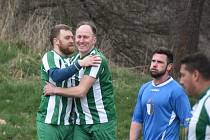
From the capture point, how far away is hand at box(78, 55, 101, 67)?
687 centimetres

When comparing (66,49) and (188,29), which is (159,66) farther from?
(188,29)

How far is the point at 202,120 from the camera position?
4.96 metres

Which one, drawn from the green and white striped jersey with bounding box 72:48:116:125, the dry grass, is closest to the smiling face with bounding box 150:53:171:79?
the green and white striped jersey with bounding box 72:48:116:125

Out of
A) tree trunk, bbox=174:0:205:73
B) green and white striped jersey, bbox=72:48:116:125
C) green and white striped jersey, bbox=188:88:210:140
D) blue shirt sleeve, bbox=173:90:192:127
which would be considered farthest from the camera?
tree trunk, bbox=174:0:205:73

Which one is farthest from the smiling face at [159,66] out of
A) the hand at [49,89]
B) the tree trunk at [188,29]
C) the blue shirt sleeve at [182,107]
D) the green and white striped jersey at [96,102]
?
the tree trunk at [188,29]

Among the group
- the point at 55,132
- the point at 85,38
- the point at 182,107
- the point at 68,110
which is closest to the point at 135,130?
the point at 182,107

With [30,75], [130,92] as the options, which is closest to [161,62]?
[130,92]

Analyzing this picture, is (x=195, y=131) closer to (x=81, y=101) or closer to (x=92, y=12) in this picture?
(x=81, y=101)

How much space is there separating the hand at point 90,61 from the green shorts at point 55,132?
0.80 metres

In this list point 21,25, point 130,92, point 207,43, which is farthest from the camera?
point 207,43

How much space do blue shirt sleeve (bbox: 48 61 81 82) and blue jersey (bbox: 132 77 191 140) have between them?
2.78 feet

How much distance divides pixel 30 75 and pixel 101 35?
5.07 metres

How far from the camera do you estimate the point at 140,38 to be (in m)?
18.3

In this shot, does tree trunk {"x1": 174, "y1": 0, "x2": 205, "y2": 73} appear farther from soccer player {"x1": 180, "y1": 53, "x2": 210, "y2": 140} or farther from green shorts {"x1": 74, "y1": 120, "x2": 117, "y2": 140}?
soccer player {"x1": 180, "y1": 53, "x2": 210, "y2": 140}
